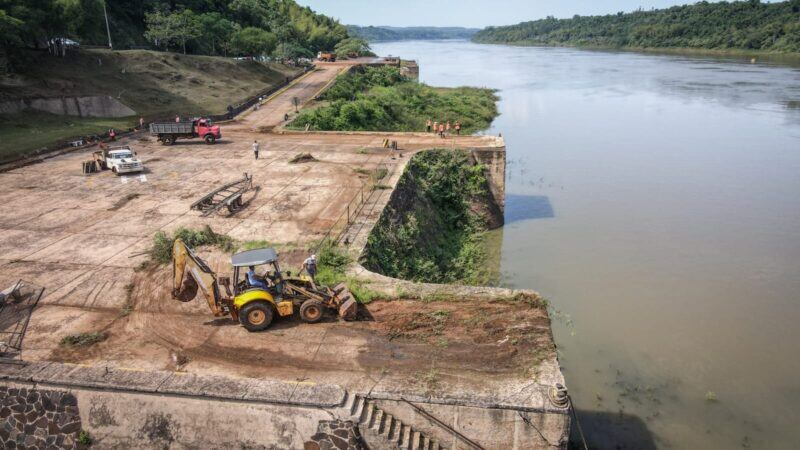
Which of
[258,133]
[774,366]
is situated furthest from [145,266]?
[258,133]

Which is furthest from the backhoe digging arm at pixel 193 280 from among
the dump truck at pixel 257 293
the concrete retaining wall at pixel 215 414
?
the concrete retaining wall at pixel 215 414

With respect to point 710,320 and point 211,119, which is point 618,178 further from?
point 211,119

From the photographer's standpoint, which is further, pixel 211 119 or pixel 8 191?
pixel 211 119

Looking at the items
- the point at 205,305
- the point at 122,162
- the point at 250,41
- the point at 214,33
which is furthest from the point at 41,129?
Answer: the point at 214,33

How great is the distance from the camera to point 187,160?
2923 cm

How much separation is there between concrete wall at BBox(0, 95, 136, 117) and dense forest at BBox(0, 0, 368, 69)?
3.96m

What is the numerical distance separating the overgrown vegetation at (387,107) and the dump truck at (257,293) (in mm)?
26399

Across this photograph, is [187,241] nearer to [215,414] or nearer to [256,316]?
[256,316]

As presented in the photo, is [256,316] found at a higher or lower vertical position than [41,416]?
higher

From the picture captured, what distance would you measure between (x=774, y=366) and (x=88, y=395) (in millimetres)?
18084

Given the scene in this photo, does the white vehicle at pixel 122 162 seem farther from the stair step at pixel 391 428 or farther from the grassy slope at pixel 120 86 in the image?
the stair step at pixel 391 428

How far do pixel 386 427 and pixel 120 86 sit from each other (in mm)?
42481

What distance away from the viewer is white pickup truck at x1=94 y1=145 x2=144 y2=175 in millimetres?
26016

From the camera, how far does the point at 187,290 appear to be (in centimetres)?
1283
